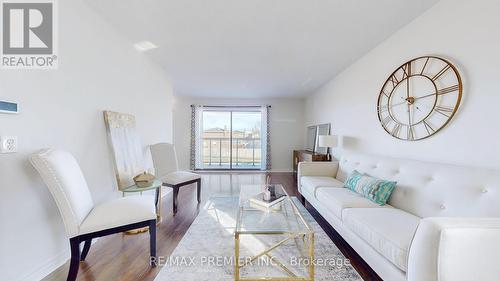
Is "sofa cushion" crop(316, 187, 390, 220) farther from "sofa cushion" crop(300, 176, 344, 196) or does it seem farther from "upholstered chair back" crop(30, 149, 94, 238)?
"upholstered chair back" crop(30, 149, 94, 238)

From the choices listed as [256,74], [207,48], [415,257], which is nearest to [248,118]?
[256,74]

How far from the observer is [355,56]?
10.5ft

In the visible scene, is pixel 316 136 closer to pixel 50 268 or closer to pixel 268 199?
pixel 268 199

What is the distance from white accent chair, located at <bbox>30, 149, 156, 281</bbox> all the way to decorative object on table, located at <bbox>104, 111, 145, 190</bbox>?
674 mm

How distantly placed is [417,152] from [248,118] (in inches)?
193

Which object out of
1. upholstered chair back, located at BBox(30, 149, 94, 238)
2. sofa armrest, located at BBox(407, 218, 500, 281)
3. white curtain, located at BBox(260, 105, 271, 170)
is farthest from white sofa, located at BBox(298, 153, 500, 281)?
white curtain, located at BBox(260, 105, 271, 170)

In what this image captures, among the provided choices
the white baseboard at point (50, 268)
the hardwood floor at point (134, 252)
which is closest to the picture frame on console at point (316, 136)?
the hardwood floor at point (134, 252)

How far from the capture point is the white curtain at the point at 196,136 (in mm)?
6410

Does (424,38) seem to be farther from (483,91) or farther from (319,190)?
(319,190)

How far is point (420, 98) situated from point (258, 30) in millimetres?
1912

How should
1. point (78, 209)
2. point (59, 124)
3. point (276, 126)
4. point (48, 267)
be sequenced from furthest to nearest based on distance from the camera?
point (276, 126) < point (59, 124) < point (48, 267) < point (78, 209)

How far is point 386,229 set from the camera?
1.44 m

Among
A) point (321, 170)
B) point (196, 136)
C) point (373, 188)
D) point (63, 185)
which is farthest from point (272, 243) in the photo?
point (196, 136)

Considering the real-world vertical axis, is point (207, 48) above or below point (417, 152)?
above
